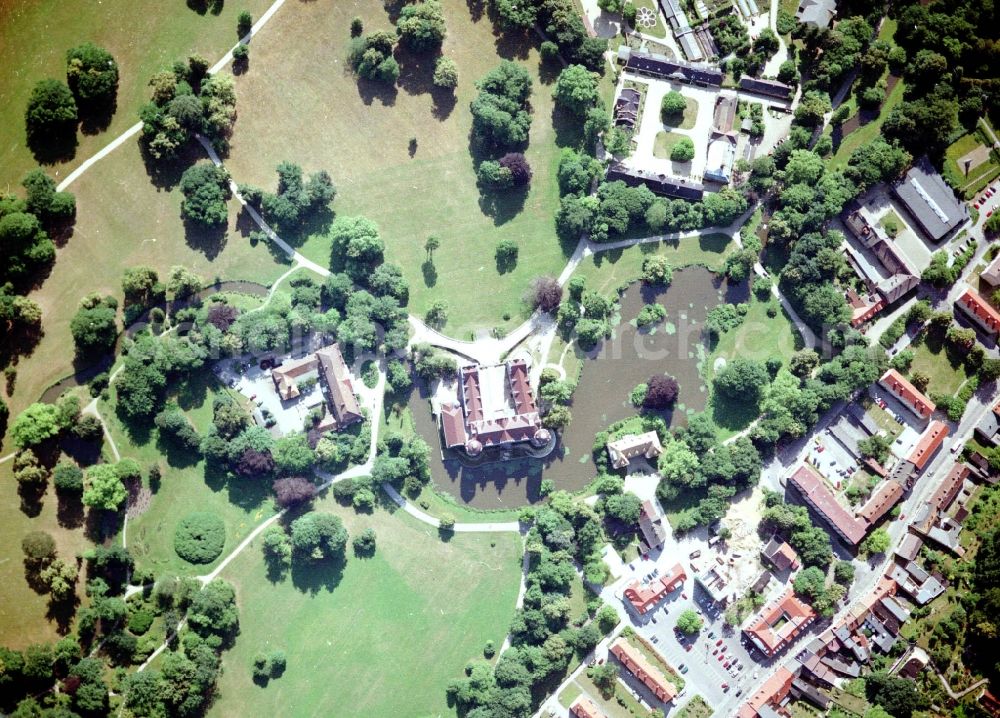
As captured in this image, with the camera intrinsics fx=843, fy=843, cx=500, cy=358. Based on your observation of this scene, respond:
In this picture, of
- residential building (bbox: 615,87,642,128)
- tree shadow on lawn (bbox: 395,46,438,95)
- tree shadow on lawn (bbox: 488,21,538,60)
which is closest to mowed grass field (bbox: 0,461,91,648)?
tree shadow on lawn (bbox: 395,46,438,95)

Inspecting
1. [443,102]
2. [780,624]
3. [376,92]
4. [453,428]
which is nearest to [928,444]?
[780,624]

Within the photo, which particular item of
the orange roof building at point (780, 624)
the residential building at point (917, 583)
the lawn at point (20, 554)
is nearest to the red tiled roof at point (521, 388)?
the orange roof building at point (780, 624)

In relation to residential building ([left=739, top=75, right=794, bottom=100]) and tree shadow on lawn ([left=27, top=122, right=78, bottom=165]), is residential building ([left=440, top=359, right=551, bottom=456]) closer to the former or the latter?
residential building ([left=739, top=75, right=794, bottom=100])

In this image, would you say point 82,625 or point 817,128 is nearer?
point 82,625

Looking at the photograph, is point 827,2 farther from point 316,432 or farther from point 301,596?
point 301,596

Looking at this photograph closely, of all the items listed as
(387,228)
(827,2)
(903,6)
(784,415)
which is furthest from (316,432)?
(903,6)

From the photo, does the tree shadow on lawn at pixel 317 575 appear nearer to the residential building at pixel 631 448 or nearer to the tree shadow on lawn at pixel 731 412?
the residential building at pixel 631 448

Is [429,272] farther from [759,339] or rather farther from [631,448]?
[759,339]
